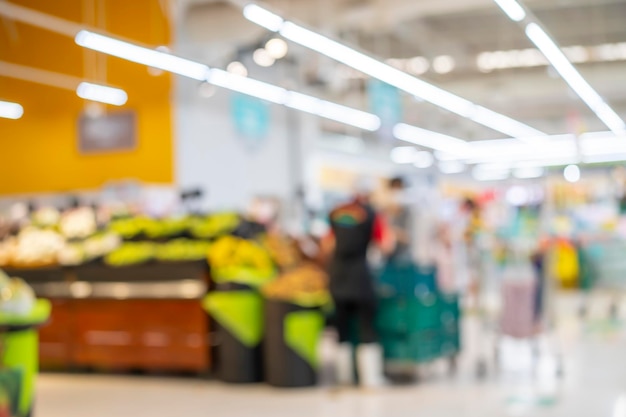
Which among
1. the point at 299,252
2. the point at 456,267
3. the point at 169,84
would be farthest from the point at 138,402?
the point at 169,84

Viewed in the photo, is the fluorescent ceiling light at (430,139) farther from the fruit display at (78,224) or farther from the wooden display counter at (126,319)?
the wooden display counter at (126,319)

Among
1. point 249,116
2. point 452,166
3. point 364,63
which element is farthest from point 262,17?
point 452,166

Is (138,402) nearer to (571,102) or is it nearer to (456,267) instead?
(456,267)

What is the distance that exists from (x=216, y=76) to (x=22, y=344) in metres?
4.77

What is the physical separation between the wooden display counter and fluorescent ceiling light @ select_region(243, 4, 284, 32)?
2.47 metres

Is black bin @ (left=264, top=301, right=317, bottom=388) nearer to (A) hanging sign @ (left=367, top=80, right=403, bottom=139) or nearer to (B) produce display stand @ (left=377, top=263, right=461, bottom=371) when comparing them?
(B) produce display stand @ (left=377, top=263, right=461, bottom=371)

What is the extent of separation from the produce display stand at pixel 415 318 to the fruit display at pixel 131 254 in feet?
7.85

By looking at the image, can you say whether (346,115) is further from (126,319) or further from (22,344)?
(22,344)

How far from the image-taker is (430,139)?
1770cm

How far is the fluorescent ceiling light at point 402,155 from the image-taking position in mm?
24266

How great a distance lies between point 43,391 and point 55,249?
1.96 metres

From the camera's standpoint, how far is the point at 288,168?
15.7 m

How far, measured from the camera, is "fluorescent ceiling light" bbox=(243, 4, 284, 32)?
21.1ft

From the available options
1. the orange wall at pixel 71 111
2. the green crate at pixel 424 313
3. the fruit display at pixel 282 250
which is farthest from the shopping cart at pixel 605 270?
the orange wall at pixel 71 111
